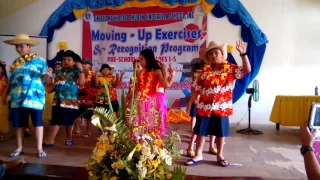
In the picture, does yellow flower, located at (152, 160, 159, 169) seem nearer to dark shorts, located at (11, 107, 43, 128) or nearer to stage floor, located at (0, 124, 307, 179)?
stage floor, located at (0, 124, 307, 179)

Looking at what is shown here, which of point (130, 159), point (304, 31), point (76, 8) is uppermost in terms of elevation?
point (76, 8)

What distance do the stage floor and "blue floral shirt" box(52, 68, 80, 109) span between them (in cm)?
56

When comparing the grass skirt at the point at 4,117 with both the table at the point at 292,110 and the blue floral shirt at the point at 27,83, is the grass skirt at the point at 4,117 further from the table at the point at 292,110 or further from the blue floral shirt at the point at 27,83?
the table at the point at 292,110

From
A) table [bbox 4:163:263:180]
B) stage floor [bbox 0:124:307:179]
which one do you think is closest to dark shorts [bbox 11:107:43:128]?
stage floor [bbox 0:124:307:179]

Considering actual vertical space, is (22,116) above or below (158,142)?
below

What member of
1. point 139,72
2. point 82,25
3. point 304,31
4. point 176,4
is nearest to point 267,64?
point 304,31

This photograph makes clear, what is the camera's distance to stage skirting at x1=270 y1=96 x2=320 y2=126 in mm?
4615

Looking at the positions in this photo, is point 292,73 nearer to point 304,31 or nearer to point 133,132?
point 304,31

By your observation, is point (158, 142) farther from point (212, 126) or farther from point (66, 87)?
point (66, 87)

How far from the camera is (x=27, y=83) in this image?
2.89m

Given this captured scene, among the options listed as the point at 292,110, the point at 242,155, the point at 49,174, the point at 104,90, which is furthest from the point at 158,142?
the point at 292,110

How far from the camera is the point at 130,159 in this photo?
0.97 m

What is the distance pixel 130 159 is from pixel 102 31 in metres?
5.75

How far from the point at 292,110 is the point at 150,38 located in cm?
311
